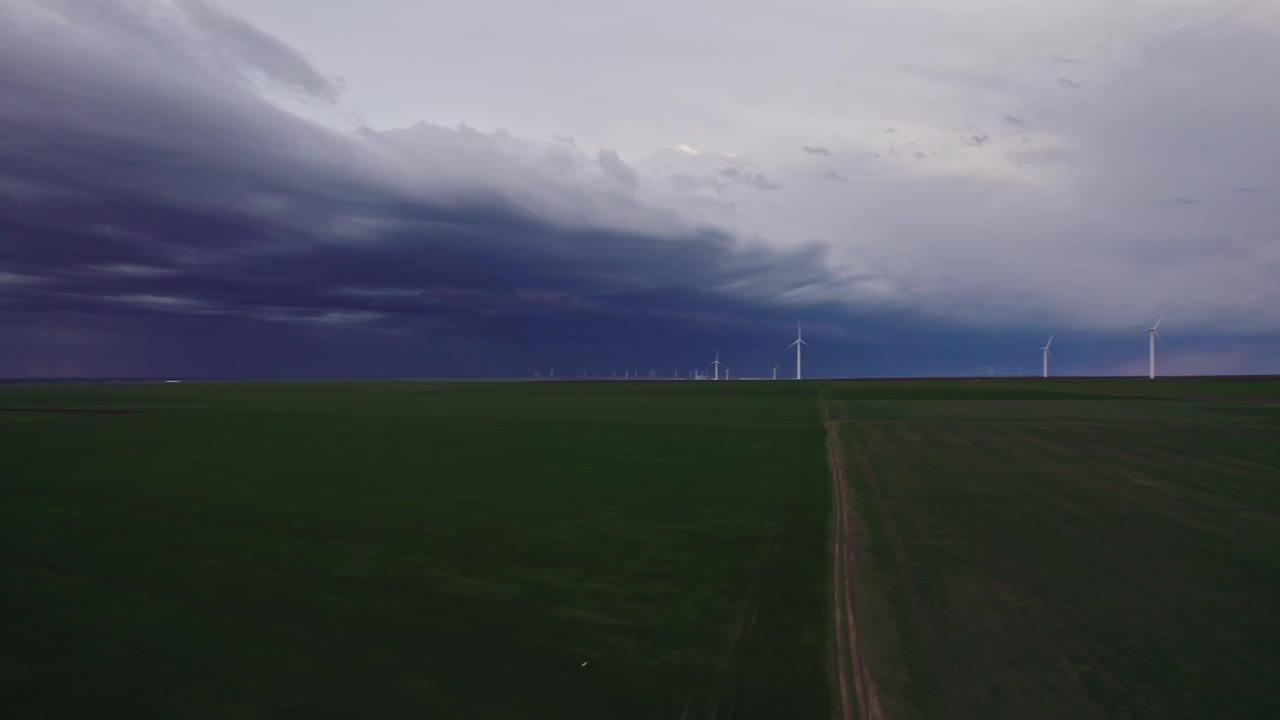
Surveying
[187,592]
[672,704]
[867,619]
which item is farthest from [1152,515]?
[187,592]

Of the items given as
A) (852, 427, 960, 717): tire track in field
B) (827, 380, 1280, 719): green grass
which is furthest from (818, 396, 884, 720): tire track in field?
(852, 427, 960, 717): tire track in field

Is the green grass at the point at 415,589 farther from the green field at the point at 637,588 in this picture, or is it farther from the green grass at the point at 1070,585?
the green grass at the point at 1070,585

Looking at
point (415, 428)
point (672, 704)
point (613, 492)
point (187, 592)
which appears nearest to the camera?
point (672, 704)

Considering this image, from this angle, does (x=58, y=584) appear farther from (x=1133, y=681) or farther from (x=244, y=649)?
(x=1133, y=681)

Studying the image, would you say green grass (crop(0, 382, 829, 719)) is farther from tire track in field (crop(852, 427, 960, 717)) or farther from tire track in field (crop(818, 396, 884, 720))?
tire track in field (crop(852, 427, 960, 717))

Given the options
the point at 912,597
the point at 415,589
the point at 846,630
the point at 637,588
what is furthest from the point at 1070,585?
the point at 415,589

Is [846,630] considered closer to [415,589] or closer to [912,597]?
[912,597]

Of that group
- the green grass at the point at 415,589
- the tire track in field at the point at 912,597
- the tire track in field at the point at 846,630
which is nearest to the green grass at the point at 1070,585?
the tire track in field at the point at 912,597
